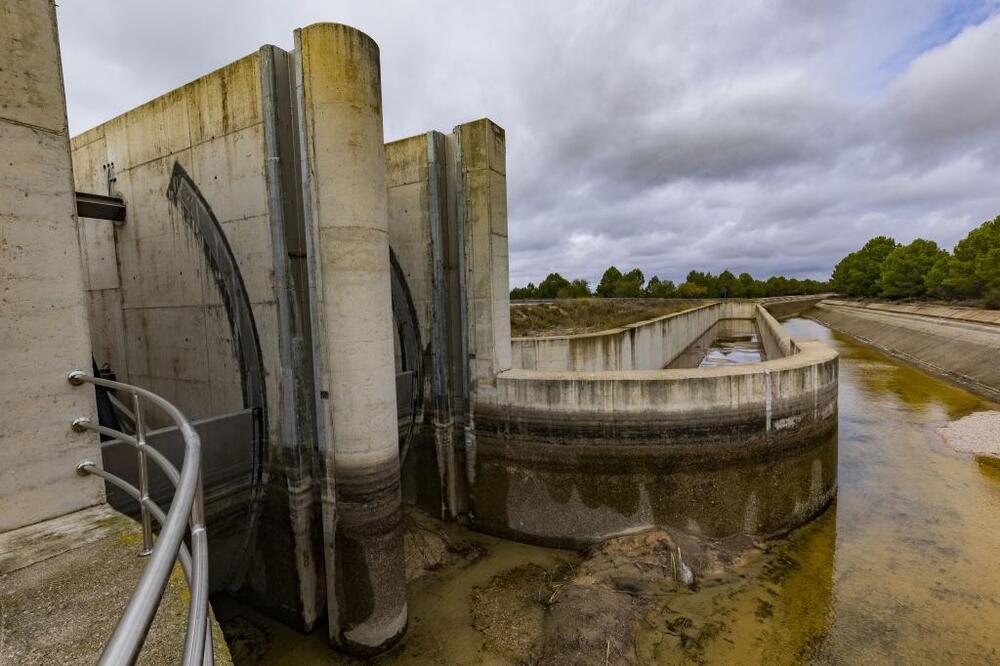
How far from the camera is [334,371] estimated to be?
7.39 meters

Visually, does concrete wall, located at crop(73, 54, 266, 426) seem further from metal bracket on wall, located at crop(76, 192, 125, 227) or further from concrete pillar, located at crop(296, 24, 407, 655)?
concrete pillar, located at crop(296, 24, 407, 655)

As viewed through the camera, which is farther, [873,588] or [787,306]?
[787,306]

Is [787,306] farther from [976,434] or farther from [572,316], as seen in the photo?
[976,434]

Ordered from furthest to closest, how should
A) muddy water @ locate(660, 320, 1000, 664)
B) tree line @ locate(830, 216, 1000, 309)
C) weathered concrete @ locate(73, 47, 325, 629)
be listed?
tree line @ locate(830, 216, 1000, 309)
weathered concrete @ locate(73, 47, 325, 629)
muddy water @ locate(660, 320, 1000, 664)

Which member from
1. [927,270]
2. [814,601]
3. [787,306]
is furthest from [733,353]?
[927,270]

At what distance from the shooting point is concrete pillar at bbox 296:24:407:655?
23.4 feet

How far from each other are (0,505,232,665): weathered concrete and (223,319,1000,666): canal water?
16.4 feet

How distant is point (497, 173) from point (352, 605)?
346 inches

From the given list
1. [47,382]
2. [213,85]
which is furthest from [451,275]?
[47,382]

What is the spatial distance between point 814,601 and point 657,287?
263 feet

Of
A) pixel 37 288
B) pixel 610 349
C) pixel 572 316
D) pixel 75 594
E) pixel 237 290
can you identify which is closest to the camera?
pixel 75 594

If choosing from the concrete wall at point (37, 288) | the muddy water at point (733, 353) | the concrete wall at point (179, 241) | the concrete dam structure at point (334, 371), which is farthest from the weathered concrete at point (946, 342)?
the concrete wall at point (37, 288)

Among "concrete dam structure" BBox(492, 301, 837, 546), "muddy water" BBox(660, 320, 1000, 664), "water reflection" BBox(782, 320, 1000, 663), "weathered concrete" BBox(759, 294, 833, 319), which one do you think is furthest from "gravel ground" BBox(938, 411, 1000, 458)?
"weathered concrete" BBox(759, 294, 833, 319)

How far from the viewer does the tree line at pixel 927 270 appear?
4530 centimetres
